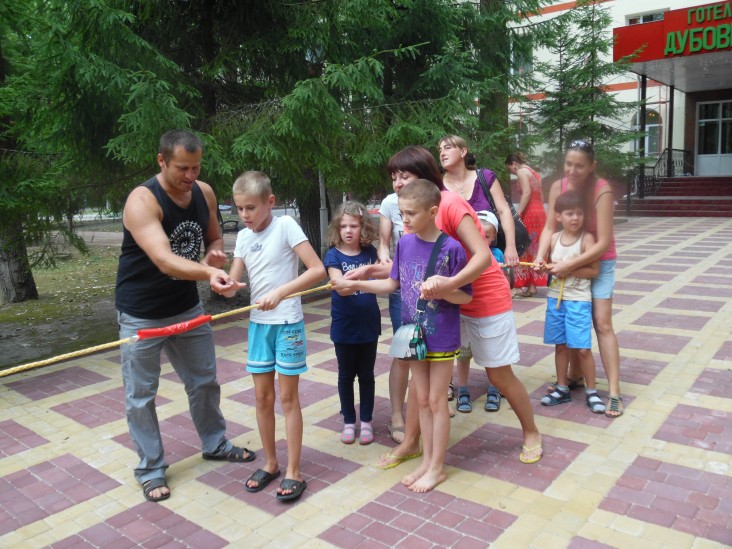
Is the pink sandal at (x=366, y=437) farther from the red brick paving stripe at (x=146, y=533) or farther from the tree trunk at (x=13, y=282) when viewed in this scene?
the tree trunk at (x=13, y=282)

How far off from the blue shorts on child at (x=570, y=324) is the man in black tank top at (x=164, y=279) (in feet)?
7.88

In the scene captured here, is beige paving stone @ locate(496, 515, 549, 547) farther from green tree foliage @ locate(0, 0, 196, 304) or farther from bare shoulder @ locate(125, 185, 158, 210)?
green tree foliage @ locate(0, 0, 196, 304)

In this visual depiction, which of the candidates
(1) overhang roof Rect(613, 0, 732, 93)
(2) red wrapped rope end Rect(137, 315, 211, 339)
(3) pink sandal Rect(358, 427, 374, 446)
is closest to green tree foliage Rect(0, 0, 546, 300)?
(2) red wrapped rope end Rect(137, 315, 211, 339)

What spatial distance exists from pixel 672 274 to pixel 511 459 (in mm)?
7452

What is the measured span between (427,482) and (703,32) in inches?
756

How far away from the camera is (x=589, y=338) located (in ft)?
14.0

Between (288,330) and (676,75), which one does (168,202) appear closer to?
(288,330)

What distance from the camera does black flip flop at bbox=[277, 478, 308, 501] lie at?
128 inches

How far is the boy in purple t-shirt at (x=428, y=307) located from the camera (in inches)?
123

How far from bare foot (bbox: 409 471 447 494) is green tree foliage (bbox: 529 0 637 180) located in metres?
15.5

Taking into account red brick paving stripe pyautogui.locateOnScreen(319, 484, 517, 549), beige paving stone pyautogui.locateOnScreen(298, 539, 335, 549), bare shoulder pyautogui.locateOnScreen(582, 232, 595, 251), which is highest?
bare shoulder pyautogui.locateOnScreen(582, 232, 595, 251)

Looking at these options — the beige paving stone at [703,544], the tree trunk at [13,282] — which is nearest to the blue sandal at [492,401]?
the beige paving stone at [703,544]

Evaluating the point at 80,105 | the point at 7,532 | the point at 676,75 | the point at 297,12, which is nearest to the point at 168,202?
the point at 7,532

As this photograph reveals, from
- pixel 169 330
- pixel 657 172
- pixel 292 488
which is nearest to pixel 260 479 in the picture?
pixel 292 488
